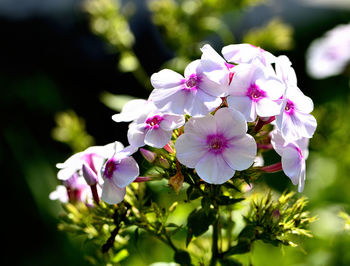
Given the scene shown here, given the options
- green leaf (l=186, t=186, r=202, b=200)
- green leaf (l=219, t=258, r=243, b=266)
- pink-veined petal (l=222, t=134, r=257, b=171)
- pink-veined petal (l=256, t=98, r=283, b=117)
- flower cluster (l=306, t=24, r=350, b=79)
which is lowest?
green leaf (l=219, t=258, r=243, b=266)

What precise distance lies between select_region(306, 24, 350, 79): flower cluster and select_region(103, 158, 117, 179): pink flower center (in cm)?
163

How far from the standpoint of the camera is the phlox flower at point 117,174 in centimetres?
116

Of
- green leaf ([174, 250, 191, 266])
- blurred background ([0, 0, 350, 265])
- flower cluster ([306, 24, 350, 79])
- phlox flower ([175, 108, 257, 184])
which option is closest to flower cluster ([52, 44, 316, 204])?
phlox flower ([175, 108, 257, 184])

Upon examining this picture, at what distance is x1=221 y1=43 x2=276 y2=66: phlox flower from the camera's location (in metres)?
1.18

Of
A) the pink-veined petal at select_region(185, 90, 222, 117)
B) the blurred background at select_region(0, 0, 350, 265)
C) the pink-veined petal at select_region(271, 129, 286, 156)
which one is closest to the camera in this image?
the pink-veined petal at select_region(185, 90, 222, 117)

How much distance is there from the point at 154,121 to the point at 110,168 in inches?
6.1

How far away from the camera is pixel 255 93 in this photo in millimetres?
1117

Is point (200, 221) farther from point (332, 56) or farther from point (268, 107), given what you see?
point (332, 56)

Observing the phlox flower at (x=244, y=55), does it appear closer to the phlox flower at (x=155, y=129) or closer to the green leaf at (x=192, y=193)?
the phlox flower at (x=155, y=129)

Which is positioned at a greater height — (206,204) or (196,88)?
(196,88)

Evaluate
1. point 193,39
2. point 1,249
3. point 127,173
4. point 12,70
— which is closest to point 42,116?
point 12,70

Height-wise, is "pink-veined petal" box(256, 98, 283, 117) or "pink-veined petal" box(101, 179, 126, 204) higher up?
"pink-veined petal" box(256, 98, 283, 117)

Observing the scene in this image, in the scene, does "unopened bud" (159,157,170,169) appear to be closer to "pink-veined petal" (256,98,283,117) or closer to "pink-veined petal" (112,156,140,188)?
"pink-veined petal" (112,156,140,188)

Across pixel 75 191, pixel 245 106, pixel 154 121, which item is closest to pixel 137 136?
pixel 154 121
